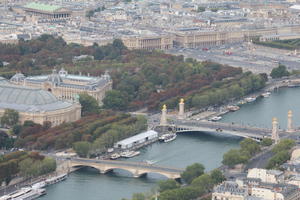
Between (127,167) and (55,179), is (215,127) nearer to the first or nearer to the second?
(127,167)

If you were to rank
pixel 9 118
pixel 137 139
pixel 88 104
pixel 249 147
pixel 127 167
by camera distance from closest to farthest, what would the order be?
pixel 127 167, pixel 249 147, pixel 137 139, pixel 9 118, pixel 88 104

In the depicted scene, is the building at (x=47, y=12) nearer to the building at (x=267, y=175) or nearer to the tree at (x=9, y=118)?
the tree at (x=9, y=118)

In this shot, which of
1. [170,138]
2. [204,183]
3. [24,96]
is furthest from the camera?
[24,96]

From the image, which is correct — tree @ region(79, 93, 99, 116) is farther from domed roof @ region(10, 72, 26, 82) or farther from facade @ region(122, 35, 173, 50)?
facade @ region(122, 35, 173, 50)

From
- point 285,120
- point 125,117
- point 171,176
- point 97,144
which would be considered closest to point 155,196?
point 171,176

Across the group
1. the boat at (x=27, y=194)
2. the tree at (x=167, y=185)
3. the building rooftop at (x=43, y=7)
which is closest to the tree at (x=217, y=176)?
the tree at (x=167, y=185)

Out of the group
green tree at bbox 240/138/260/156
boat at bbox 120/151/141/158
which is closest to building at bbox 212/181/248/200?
green tree at bbox 240/138/260/156

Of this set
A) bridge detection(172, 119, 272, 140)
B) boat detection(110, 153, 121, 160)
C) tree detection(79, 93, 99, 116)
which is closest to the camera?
boat detection(110, 153, 121, 160)

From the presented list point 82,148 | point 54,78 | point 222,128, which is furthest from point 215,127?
point 54,78
